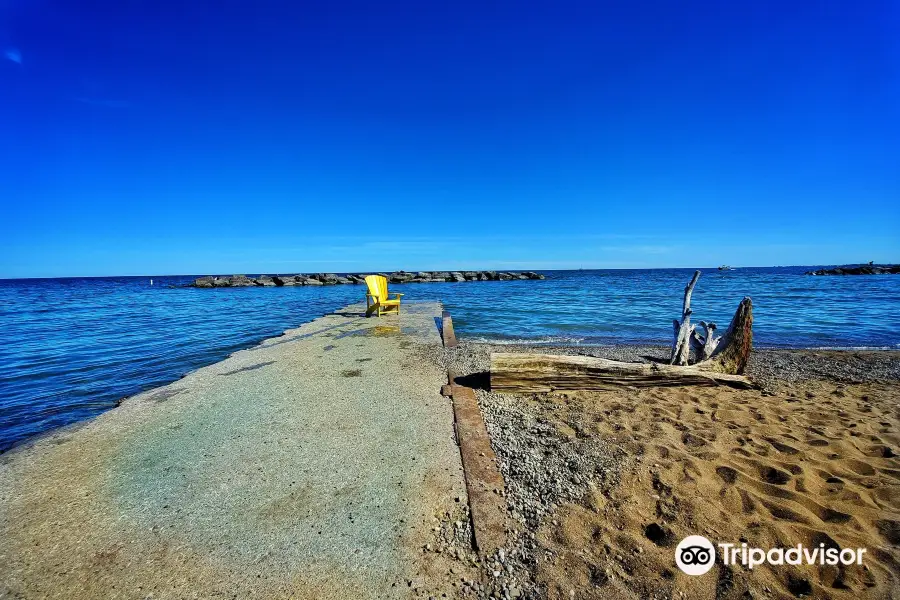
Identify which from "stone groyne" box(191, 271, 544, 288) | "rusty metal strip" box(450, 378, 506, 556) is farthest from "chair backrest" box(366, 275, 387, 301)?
"stone groyne" box(191, 271, 544, 288)

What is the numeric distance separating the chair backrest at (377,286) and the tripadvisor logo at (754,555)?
11.1 m

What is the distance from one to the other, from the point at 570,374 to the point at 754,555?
10.3ft

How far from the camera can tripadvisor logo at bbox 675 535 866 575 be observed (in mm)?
2377

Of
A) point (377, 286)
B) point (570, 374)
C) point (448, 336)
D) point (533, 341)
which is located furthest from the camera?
point (377, 286)

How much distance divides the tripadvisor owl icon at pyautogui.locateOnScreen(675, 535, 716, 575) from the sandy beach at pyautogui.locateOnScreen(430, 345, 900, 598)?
60mm

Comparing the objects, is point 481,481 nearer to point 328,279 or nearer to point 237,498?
point 237,498

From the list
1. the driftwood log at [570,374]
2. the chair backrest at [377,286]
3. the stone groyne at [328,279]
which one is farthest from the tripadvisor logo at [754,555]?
the stone groyne at [328,279]

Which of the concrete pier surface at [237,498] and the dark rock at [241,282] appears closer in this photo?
the concrete pier surface at [237,498]

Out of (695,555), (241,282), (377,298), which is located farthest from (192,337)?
(241,282)

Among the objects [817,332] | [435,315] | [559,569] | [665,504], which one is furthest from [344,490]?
[817,332]

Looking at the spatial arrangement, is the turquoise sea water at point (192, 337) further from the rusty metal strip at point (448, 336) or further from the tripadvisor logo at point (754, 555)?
the tripadvisor logo at point (754, 555)

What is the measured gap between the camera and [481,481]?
9.87 ft

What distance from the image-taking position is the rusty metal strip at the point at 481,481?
243cm

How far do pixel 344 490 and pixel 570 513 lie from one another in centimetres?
168
